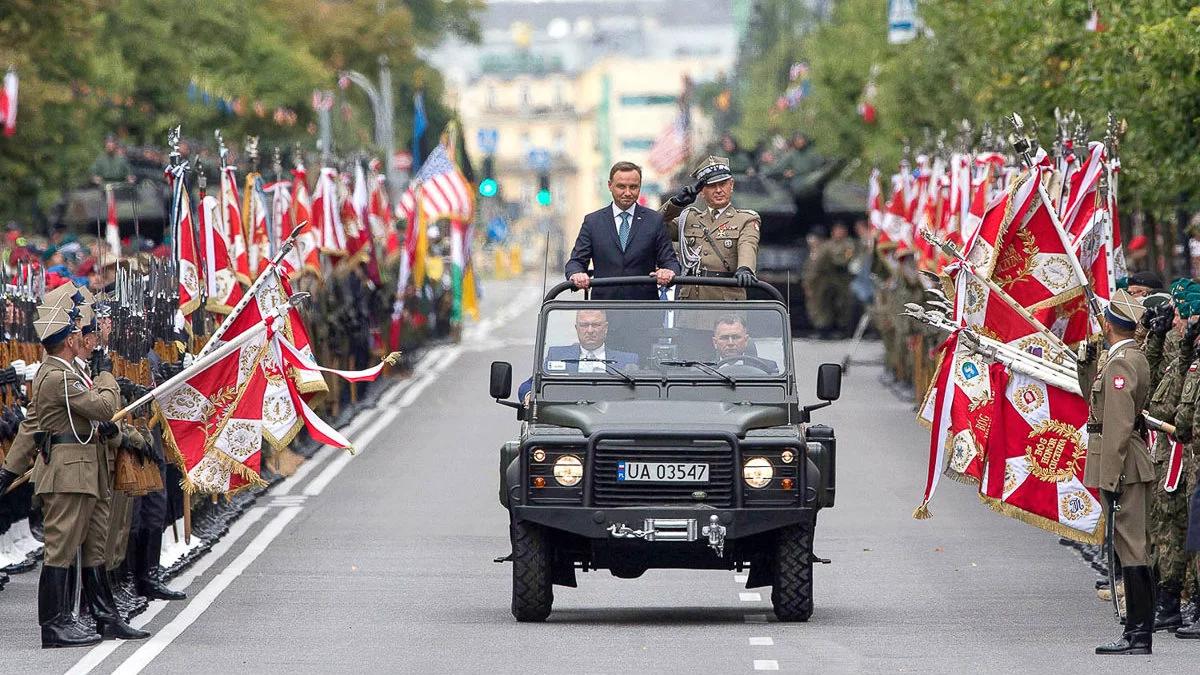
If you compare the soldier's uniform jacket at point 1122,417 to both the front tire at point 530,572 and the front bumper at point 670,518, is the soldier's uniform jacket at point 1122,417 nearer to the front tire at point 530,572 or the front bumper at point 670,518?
the front bumper at point 670,518

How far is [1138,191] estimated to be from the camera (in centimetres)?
2825

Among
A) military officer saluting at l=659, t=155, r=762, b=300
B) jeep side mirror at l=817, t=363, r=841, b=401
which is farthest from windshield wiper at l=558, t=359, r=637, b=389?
jeep side mirror at l=817, t=363, r=841, b=401

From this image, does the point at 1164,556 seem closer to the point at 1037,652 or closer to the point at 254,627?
the point at 1037,652

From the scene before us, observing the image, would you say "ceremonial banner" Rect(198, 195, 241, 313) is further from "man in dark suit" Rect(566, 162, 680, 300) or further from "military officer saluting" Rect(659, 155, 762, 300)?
"military officer saluting" Rect(659, 155, 762, 300)

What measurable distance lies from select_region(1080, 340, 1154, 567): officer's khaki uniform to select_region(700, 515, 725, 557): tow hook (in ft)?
6.49

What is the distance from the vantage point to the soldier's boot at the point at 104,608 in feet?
49.2

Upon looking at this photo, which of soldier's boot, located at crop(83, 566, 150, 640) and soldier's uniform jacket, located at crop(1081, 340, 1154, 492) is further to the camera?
soldier's boot, located at crop(83, 566, 150, 640)

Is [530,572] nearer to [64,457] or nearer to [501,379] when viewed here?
[501,379]

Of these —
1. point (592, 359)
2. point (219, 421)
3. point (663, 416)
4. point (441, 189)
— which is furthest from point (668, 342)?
point (441, 189)

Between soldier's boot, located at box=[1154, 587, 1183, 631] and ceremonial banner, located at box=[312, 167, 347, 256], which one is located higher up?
ceremonial banner, located at box=[312, 167, 347, 256]

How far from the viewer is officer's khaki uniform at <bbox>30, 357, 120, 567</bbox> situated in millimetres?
14617

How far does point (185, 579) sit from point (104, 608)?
2783mm

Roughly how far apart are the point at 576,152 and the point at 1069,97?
160m

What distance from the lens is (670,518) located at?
14672mm
